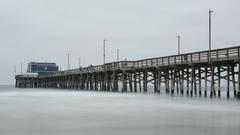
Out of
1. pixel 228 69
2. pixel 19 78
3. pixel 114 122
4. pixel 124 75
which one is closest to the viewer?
pixel 114 122

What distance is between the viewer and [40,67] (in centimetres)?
12750

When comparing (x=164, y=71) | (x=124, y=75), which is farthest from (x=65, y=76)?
(x=164, y=71)

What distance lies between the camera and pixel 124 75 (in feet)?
173

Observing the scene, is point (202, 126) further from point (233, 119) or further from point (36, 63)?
point (36, 63)

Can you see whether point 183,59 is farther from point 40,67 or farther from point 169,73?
point 40,67

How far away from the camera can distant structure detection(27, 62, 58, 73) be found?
126m

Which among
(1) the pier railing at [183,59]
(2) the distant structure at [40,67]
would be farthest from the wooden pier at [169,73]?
(2) the distant structure at [40,67]

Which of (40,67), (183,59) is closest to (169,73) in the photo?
(183,59)

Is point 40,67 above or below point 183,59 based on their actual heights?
above

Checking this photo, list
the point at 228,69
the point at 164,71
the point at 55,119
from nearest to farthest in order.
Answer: the point at 55,119
the point at 228,69
the point at 164,71

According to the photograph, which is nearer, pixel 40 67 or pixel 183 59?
pixel 183 59

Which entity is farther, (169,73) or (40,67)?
(40,67)

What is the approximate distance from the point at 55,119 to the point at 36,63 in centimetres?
10761

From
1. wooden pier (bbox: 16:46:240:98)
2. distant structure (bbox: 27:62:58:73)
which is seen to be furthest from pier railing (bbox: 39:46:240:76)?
distant structure (bbox: 27:62:58:73)
